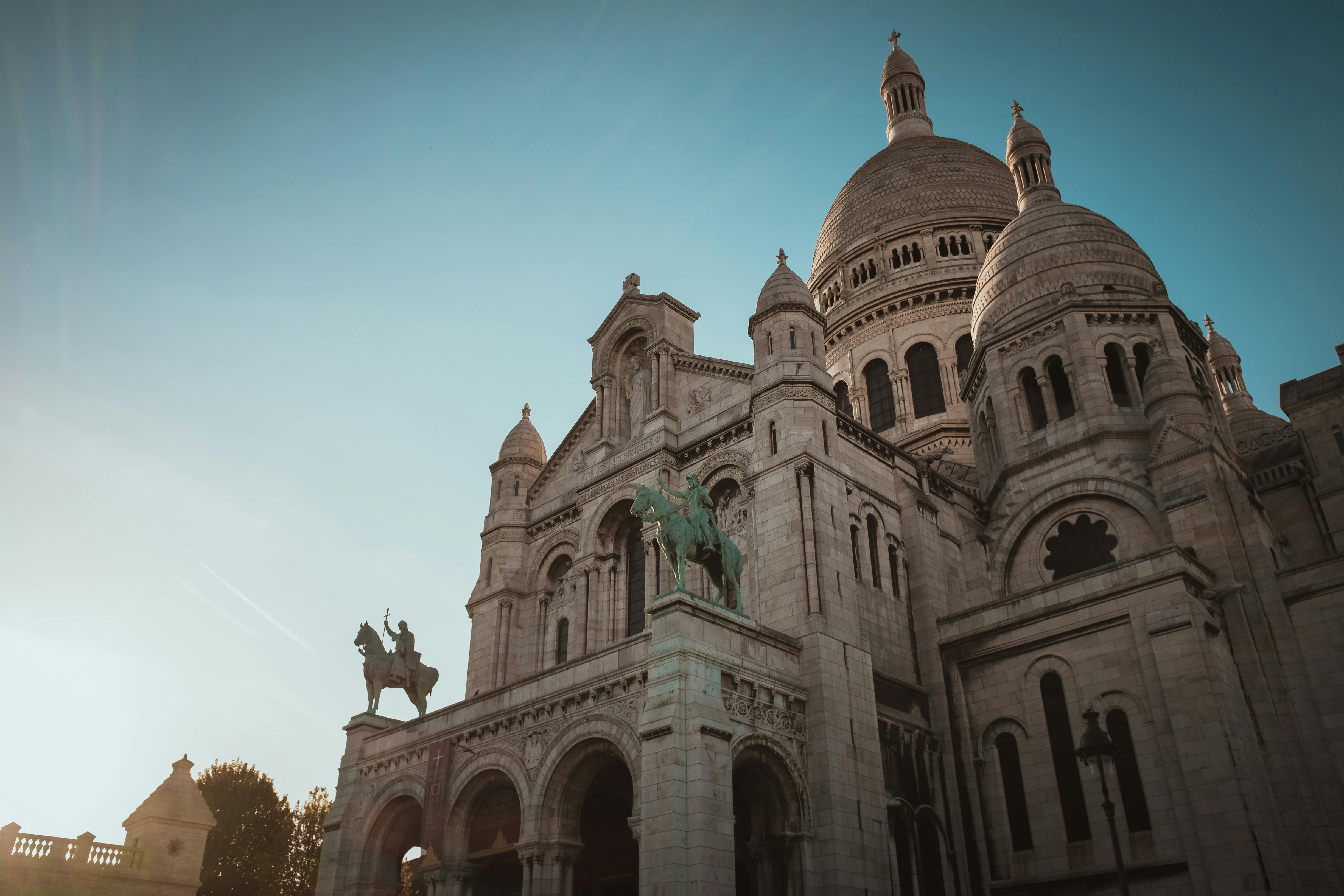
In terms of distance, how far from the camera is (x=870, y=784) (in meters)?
23.7

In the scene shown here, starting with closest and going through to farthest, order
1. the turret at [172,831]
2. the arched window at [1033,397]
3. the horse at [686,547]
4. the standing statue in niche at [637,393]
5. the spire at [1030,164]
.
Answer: the horse at [686,547] < the turret at [172,831] < the standing statue in niche at [637,393] < the arched window at [1033,397] < the spire at [1030,164]

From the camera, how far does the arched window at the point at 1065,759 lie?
24.6m

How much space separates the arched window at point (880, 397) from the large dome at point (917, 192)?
7.82 meters

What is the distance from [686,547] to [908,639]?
8.52m

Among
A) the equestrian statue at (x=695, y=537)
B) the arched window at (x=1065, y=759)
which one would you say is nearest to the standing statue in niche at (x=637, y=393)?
the equestrian statue at (x=695, y=537)

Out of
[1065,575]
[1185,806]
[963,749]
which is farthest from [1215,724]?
[1065,575]

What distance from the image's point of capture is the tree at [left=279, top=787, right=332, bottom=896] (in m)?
46.5

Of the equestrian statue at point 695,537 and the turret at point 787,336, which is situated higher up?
the turret at point 787,336

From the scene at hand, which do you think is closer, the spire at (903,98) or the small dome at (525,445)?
Result: the small dome at (525,445)

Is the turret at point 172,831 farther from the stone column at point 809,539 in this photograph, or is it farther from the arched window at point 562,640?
the stone column at point 809,539

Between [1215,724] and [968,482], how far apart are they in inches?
620

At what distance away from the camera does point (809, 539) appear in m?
26.1

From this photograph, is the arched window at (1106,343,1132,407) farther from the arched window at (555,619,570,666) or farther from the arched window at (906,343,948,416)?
the arched window at (555,619,570,666)

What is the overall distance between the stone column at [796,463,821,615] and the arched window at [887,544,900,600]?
3880 millimetres
